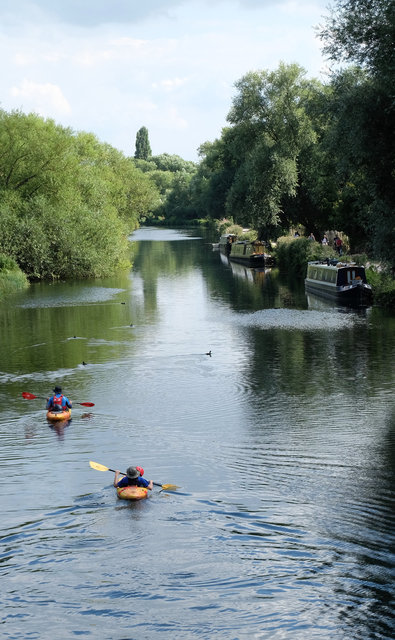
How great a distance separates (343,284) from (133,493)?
1237 inches

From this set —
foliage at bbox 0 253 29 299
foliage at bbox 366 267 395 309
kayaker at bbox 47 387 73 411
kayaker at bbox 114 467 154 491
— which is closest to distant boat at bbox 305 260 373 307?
foliage at bbox 366 267 395 309

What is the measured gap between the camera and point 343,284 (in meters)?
44.0

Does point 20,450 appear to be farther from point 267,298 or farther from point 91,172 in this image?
point 91,172

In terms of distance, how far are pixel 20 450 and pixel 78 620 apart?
7.95 meters

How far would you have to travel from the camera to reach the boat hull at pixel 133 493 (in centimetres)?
1478

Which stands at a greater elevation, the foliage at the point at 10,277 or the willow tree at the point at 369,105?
the willow tree at the point at 369,105

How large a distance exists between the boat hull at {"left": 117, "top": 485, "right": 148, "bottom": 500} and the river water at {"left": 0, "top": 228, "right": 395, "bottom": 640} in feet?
0.69

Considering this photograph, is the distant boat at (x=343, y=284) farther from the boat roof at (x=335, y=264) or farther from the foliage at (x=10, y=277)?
the foliage at (x=10, y=277)

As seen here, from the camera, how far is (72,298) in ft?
154

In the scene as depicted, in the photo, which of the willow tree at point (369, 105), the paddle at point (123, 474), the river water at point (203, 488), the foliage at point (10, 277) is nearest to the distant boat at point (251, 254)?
the foliage at point (10, 277)

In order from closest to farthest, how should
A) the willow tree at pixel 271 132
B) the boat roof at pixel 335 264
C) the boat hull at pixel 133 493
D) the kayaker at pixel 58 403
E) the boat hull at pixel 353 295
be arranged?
the boat hull at pixel 133 493
the kayaker at pixel 58 403
the boat hull at pixel 353 295
the boat roof at pixel 335 264
the willow tree at pixel 271 132

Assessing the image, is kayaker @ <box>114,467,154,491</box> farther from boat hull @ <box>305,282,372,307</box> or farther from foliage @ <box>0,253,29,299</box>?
foliage @ <box>0,253,29,299</box>

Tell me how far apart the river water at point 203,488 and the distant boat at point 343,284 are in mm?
8957

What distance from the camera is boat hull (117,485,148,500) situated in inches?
582
